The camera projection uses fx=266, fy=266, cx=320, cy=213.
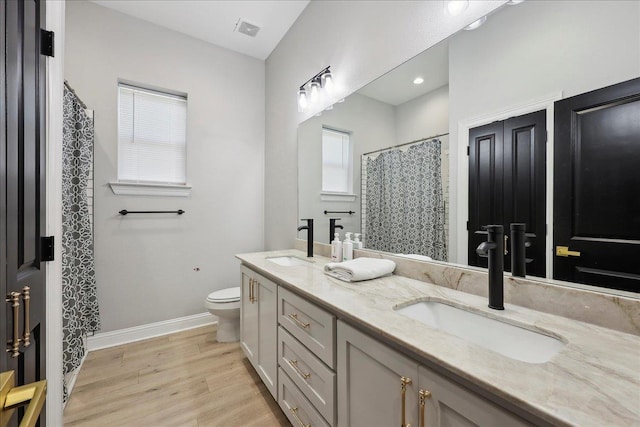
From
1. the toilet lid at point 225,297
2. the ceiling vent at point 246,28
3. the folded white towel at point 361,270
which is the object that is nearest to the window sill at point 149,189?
the toilet lid at point 225,297

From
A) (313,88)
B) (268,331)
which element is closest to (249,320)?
(268,331)

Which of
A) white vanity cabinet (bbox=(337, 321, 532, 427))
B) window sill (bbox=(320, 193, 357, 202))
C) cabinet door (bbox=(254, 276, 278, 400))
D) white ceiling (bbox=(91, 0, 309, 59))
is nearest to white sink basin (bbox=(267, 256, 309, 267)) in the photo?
cabinet door (bbox=(254, 276, 278, 400))

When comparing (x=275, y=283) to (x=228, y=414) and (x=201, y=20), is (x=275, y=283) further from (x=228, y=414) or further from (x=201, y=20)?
(x=201, y=20)

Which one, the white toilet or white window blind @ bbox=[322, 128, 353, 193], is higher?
white window blind @ bbox=[322, 128, 353, 193]

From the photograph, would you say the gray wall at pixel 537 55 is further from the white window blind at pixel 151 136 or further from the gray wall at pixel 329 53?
the white window blind at pixel 151 136

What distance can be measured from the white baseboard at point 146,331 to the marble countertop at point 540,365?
2.14 meters

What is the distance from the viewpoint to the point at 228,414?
153cm

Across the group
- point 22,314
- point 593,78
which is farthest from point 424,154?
point 22,314

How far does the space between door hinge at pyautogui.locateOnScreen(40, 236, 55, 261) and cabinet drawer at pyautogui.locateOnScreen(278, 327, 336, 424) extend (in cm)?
103

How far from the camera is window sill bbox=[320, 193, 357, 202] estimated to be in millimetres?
1864

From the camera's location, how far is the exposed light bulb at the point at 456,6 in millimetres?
1150

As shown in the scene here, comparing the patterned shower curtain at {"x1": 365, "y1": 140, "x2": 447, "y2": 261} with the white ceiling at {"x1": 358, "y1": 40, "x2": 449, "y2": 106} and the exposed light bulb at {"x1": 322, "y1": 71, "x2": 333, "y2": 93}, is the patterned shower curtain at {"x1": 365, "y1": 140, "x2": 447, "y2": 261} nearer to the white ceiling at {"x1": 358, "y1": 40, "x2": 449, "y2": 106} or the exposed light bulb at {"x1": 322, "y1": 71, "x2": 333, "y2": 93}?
the white ceiling at {"x1": 358, "y1": 40, "x2": 449, "y2": 106}

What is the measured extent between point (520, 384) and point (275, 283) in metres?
1.15

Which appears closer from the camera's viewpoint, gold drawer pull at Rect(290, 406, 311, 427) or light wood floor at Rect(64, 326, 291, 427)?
gold drawer pull at Rect(290, 406, 311, 427)
